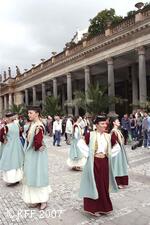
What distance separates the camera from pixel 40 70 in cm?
4191

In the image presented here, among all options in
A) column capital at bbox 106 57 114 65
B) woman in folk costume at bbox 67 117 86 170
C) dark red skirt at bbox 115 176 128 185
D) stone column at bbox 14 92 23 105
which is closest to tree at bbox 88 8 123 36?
column capital at bbox 106 57 114 65

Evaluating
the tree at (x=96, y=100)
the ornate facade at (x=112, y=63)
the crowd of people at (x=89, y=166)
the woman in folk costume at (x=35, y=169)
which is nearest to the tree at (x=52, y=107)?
the ornate facade at (x=112, y=63)

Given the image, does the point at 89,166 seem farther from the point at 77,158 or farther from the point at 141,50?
the point at 141,50

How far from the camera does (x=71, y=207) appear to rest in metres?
6.66

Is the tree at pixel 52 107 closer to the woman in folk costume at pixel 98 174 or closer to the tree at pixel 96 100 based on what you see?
the tree at pixel 96 100

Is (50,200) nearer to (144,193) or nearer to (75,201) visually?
(75,201)

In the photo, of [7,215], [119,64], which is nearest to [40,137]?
[7,215]

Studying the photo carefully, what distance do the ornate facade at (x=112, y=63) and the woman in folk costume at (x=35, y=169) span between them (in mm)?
15749

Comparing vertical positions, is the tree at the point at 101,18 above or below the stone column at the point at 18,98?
above

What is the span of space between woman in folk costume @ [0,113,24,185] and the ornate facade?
45.4 feet

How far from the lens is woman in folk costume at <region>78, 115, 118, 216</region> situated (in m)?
5.95

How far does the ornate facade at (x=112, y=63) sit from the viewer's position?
22734mm

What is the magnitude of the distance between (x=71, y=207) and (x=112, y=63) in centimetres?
2088

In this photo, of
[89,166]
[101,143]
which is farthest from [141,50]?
[89,166]
